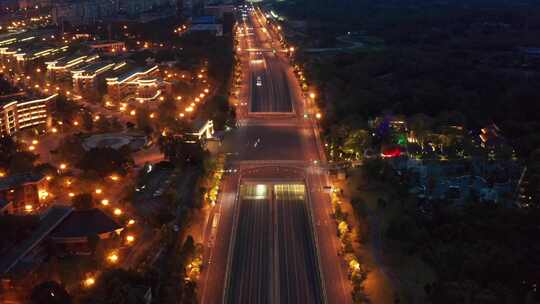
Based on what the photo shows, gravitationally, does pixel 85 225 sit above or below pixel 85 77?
below

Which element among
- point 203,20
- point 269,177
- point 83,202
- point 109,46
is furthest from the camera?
point 203,20

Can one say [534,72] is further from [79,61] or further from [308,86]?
[79,61]

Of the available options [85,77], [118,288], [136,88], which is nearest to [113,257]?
[118,288]

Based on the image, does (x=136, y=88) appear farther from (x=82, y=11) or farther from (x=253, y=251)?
(x=82, y=11)

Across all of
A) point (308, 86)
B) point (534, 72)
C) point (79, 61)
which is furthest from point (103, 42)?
point (534, 72)

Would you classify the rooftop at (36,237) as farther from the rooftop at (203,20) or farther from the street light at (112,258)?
the rooftop at (203,20)

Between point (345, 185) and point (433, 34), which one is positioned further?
point (433, 34)

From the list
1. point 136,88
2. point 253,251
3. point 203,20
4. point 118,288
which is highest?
point 203,20
